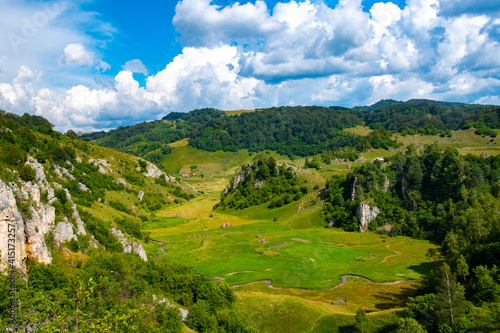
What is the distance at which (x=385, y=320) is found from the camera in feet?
169

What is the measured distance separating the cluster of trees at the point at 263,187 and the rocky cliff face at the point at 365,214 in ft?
132

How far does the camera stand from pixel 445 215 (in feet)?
364

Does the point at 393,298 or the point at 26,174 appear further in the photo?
the point at 393,298

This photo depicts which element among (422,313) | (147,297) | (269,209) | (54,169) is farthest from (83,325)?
(269,209)

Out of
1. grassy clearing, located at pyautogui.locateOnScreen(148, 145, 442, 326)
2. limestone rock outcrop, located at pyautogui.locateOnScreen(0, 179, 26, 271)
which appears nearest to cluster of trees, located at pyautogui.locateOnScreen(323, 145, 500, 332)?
grassy clearing, located at pyautogui.locateOnScreen(148, 145, 442, 326)

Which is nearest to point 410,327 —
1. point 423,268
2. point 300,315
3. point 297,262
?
point 300,315

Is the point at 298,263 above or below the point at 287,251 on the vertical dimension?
below

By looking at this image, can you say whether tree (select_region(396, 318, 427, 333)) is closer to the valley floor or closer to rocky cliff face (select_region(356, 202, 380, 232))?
the valley floor

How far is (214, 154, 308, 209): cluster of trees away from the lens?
165375 mm

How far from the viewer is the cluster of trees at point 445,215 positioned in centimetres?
4550

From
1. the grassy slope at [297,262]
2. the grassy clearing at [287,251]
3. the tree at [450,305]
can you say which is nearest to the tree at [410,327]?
the tree at [450,305]

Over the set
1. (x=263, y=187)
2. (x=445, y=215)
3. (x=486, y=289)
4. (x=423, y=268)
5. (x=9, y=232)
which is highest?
(x=9, y=232)

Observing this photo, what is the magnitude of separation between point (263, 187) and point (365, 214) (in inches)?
2672

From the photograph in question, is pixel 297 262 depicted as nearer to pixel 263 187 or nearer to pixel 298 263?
pixel 298 263
